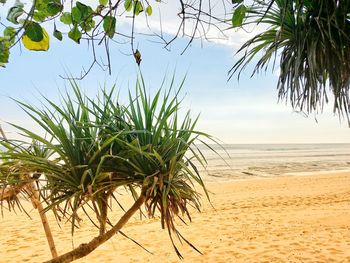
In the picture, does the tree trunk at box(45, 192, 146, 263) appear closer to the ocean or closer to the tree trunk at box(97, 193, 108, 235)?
the tree trunk at box(97, 193, 108, 235)

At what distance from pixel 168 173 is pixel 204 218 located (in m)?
7.11

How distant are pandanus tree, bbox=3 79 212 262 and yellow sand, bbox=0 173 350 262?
380 centimetres

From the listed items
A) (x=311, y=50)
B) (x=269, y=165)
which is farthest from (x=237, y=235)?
(x=269, y=165)

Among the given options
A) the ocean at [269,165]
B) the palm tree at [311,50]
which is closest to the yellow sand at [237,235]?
the ocean at [269,165]

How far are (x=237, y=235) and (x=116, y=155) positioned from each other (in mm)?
5450

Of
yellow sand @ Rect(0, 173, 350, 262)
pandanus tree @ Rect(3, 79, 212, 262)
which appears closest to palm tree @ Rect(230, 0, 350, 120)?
pandanus tree @ Rect(3, 79, 212, 262)

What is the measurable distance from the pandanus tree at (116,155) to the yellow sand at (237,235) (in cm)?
380

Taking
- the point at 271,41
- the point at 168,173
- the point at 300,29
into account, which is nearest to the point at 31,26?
the point at 168,173

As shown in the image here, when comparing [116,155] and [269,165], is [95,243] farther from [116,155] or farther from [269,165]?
[269,165]

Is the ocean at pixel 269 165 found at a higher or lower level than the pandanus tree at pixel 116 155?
lower

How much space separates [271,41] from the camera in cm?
373

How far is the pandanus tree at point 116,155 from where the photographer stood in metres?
1.92

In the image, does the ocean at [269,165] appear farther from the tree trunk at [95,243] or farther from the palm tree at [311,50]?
the tree trunk at [95,243]

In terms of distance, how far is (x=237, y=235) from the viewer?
6914 millimetres
